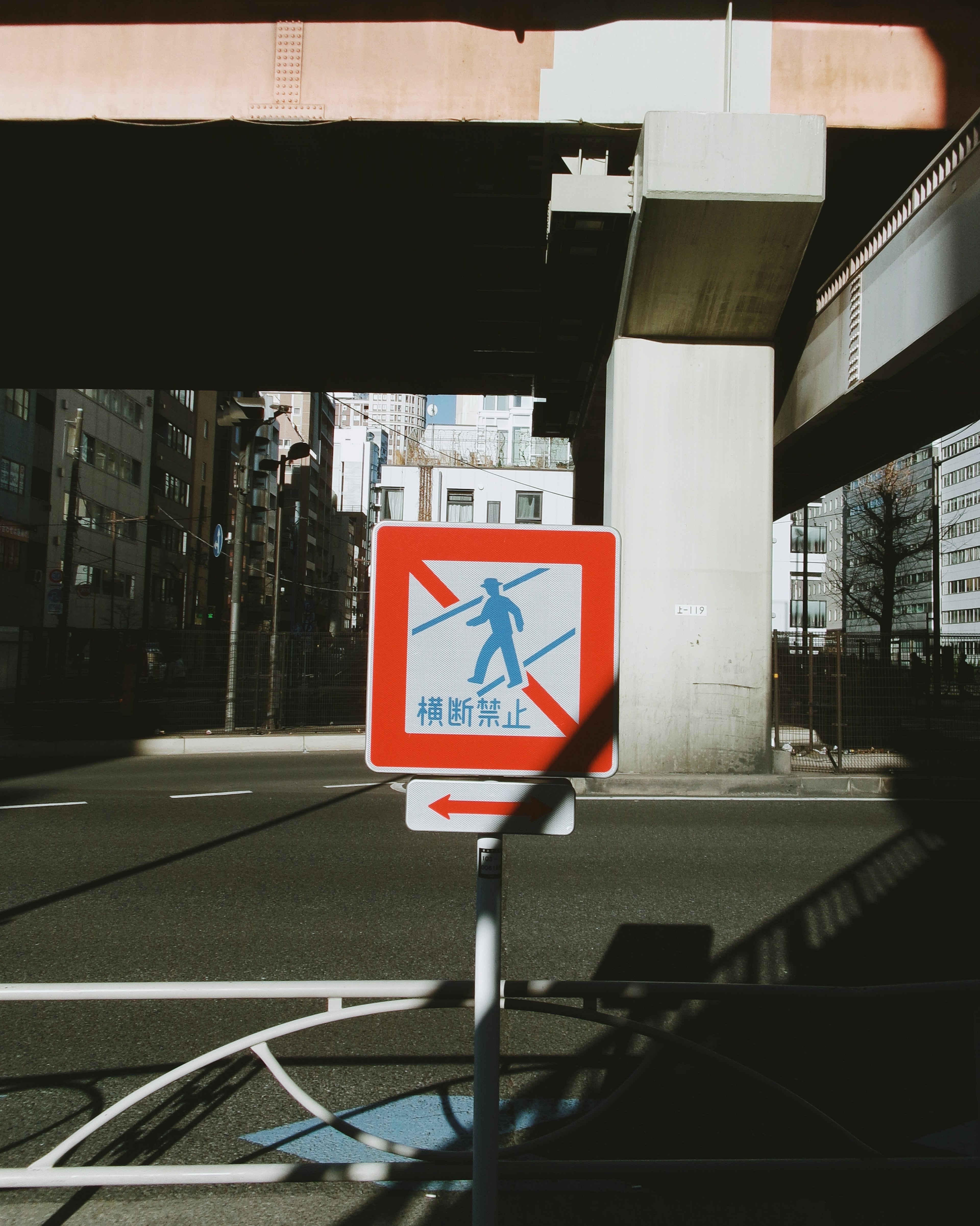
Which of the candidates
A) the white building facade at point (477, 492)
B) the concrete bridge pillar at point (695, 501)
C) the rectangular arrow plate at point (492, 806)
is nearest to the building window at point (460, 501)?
the white building facade at point (477, 492)

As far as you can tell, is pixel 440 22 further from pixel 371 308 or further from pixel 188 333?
pixel 188 333

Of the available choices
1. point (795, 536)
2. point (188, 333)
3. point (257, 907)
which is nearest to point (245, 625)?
point (795, 536)

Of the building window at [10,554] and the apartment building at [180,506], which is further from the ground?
the apartment building at [180,506]

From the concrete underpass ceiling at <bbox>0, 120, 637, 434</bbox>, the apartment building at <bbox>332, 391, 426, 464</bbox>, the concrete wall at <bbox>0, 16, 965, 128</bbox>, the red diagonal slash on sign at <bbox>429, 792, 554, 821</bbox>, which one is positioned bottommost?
the red diagonal slash on sign at <bbox>429, 792, 554, 821</bbox>

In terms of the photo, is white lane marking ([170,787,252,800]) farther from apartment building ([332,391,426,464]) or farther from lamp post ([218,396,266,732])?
apartment building ([332,391,426,464])

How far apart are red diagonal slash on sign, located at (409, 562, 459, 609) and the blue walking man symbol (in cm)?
7

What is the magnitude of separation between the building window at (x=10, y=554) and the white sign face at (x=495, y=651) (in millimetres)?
46380

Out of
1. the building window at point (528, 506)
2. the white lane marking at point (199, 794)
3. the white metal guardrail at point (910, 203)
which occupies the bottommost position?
the white lane marking at point (199, 794)

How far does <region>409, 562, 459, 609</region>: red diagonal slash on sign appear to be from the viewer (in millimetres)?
2104

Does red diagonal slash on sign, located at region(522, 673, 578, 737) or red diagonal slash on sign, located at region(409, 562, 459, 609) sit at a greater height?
red diagonal slash on sign, located at region(409, 562, 459, 609)

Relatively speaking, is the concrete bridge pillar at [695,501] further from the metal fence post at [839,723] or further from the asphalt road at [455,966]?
the asphalt road at [455,966]

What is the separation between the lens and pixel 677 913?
616 centimetres

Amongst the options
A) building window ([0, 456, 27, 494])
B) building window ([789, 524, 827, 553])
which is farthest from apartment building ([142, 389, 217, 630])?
building window ([789, 524, 827, 553])

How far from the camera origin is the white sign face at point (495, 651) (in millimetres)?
2064
